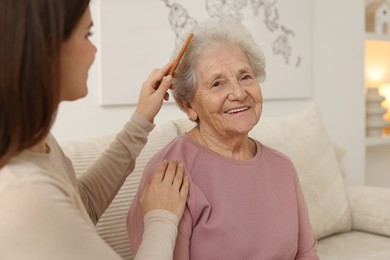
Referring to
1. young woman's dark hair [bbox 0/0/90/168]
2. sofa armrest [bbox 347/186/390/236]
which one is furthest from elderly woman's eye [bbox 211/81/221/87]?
sofa armrest [bbox 347/186/390/236]

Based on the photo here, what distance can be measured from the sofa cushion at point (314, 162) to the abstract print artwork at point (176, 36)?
503 mm

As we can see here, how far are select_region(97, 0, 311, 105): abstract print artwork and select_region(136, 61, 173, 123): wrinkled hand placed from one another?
1.57 feet

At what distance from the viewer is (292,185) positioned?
155cm

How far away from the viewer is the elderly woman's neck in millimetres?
1510

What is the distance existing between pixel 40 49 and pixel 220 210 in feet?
2.64

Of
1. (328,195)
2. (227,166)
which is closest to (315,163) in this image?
(328,195)

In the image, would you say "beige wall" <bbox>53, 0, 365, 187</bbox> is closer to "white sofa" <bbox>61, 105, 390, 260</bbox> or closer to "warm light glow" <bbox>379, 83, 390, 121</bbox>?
"warm light glow" <bbox>379, 83, 390, 121</bbox>

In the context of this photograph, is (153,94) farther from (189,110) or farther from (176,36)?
(176,36)

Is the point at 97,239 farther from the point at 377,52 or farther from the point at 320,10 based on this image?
the point at 377,52

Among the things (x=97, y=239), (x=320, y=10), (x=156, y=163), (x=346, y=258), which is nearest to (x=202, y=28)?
(x=156, y=163)

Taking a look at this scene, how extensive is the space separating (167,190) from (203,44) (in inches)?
17.7

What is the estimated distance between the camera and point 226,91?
1455mm

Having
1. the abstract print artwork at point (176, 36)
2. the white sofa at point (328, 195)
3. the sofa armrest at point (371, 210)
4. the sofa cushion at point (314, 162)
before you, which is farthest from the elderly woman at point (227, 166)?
the sofa armrest at point (371, 210)

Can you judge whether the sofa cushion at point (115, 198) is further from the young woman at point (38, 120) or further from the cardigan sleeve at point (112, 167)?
the young woman at point (38, 120)
